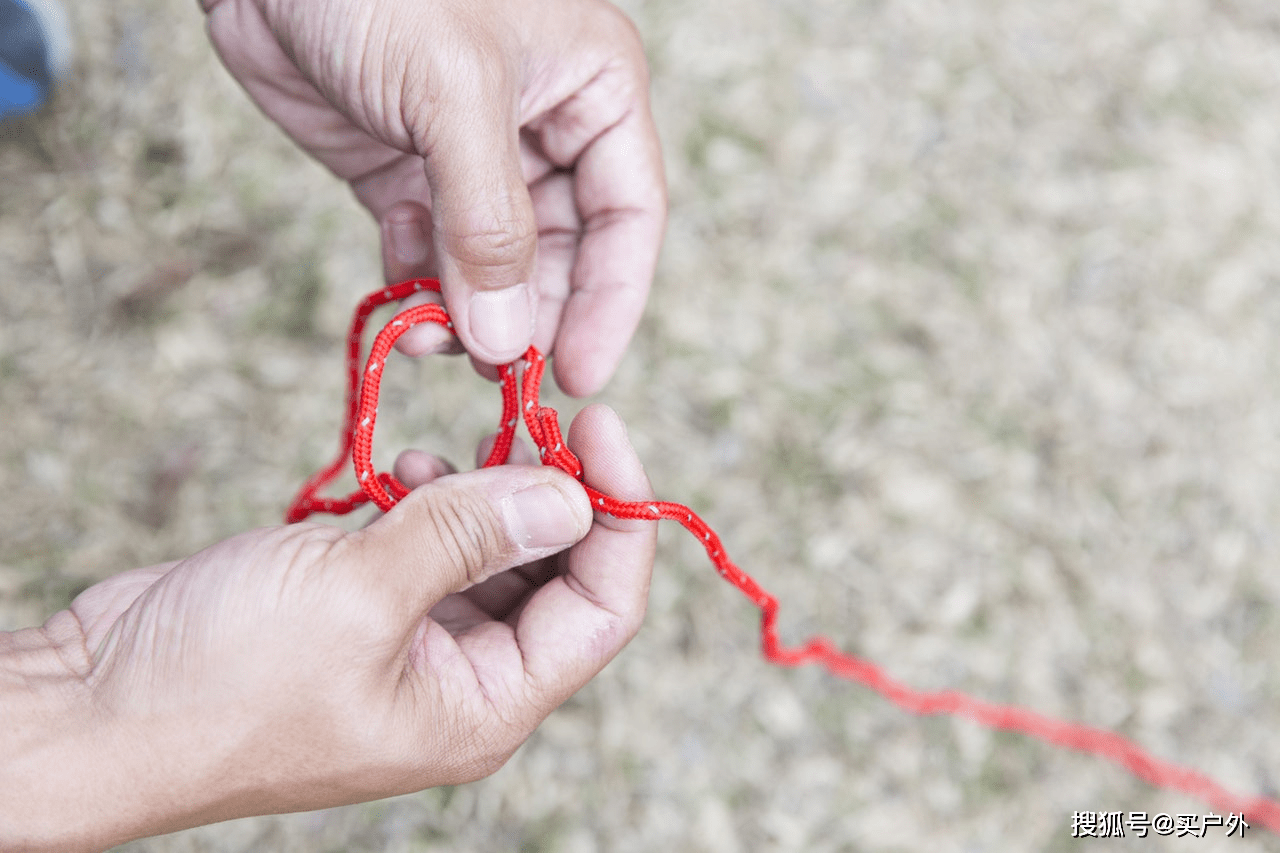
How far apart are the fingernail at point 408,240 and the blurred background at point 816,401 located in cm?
74

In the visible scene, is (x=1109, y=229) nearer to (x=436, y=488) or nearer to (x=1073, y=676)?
(x=1073, y=676)

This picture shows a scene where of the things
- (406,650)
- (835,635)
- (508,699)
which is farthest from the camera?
(835,635)

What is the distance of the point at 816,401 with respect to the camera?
2699 mm

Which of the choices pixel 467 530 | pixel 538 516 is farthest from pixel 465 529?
pixel 538 516

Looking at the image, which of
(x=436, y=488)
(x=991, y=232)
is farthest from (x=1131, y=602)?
(x=436, y=488)

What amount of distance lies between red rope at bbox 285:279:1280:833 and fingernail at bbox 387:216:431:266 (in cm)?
14

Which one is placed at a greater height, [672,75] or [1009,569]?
[672,75]

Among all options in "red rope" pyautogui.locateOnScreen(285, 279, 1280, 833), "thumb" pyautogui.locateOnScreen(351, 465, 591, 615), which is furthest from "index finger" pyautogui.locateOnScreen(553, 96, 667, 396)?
"thumb" pyautogui.locateOnScreen(351, 465, 591, 615)

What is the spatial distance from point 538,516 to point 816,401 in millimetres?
1458

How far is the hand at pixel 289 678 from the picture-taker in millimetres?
1263

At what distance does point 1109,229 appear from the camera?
298cm

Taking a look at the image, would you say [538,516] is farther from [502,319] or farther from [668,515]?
[502,319]

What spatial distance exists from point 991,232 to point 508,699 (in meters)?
2.28

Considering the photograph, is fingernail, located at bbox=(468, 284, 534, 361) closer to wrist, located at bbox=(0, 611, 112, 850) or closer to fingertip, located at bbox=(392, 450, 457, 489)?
fingertip, located at bbox=(392, 450, 457, 489)
